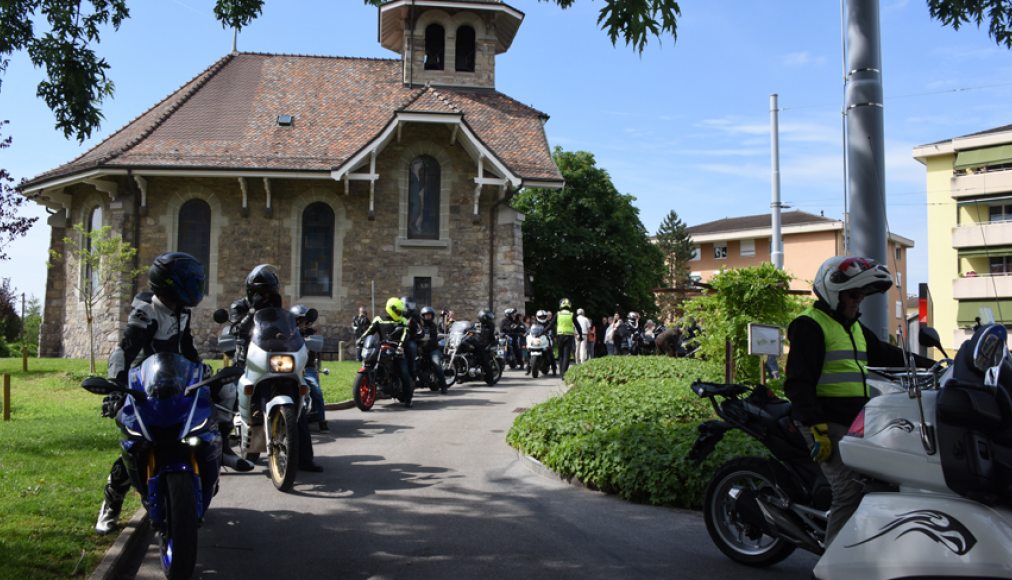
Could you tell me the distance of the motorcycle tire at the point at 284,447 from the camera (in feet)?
22.6

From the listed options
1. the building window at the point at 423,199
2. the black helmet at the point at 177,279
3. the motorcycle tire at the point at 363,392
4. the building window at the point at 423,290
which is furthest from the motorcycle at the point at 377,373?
the building window at the point at 423,199

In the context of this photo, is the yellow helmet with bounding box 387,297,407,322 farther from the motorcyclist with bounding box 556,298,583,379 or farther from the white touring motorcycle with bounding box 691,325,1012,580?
the white touring motorcycle with bounding box 691,325,1012,580

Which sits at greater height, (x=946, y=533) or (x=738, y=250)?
(x=738, y=250)

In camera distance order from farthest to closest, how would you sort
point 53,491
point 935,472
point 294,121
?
point 294,121
point 53,491
point 935,472

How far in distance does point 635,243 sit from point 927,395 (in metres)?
42.5

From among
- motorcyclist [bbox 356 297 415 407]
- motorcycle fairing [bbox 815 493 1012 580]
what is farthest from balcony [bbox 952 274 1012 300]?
motorcyclist [bbox 356 297 415 407]

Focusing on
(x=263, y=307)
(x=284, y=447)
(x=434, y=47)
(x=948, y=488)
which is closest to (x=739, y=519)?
(x=948, y=488)

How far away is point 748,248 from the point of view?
2908 inches

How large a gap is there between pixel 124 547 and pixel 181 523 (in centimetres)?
109

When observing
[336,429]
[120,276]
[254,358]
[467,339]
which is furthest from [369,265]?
[254,358]

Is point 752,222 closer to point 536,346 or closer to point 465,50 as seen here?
point 465,50

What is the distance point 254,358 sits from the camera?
7.30 m

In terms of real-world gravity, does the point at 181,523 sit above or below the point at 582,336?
below

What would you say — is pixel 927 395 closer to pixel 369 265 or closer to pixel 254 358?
pixel 254 358
